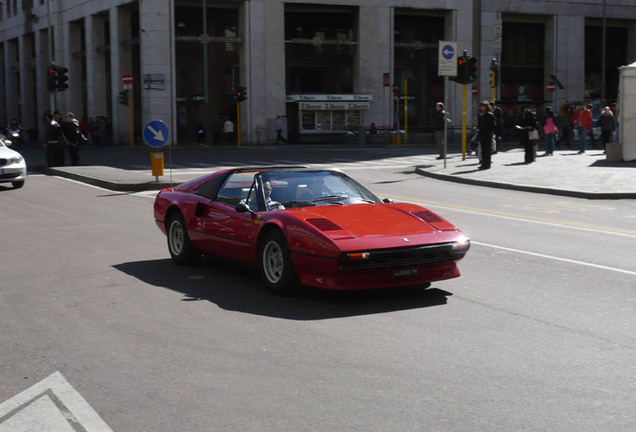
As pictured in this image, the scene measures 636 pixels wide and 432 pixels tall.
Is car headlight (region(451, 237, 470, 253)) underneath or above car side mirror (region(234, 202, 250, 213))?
underneath

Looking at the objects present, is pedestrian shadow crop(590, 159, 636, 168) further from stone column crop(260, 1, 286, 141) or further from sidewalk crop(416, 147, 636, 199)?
stone column crop(260, 1, 286, 141)

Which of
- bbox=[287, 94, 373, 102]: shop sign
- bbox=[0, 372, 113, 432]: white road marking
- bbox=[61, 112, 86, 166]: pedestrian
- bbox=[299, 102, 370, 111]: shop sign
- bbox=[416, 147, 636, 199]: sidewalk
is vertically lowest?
bbox=[0, 372, 113, 432]: white road marking

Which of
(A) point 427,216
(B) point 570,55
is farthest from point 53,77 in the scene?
(B) point 570,55

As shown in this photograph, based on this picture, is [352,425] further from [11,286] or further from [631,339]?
[11,286]

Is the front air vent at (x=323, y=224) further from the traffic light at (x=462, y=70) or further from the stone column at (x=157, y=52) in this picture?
the stone column at (x=157, y=52)

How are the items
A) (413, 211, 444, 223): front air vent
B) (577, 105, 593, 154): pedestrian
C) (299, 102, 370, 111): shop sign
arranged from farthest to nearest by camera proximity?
(299, 102, 370, 111): shop sign < (577, 105, 593, 154): pedestrian < (413, 211, 444, 223): front air vent

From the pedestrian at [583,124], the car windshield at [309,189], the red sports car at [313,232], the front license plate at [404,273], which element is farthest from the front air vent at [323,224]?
the pedestrian at [583,124]

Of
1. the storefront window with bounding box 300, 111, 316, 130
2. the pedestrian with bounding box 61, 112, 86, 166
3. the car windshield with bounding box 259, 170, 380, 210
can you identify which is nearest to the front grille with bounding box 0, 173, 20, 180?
the pedestrian with bounding box 61, 112, 86, 166

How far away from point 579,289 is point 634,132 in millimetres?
19628

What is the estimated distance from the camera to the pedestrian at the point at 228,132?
50938 millimetres

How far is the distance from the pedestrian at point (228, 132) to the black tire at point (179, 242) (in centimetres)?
4097

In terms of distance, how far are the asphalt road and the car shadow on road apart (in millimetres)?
27

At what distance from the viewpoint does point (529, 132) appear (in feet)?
88.4

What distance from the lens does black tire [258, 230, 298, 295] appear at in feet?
26.1
